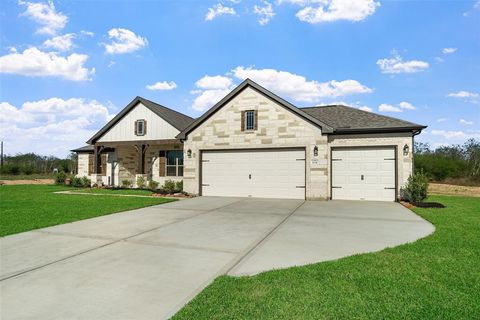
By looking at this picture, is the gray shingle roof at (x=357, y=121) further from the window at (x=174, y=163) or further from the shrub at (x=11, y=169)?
the shrub at (x=11, y=169)

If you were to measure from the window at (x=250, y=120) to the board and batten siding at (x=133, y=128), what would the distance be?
6.23 m

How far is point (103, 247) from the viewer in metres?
5.50

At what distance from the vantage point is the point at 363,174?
13.5 m

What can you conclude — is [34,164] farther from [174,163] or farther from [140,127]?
[174,163]

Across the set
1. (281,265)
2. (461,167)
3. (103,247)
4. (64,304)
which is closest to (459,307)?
(281,265)

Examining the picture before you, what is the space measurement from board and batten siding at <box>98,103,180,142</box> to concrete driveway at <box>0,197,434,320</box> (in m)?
11.0

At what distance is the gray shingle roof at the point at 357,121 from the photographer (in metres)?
12.9

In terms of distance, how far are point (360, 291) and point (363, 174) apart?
1089 centimetres

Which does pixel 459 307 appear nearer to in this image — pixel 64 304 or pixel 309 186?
pixel 64 304

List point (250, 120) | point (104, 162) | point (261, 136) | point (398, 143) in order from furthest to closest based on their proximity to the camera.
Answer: point (104, 162)
point (250, 120)
point (261, 136)
point (398, 143)

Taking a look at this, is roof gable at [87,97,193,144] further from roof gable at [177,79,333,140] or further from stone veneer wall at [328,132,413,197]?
stone veneer wall at [328,132,413,197]

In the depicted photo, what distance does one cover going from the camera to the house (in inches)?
519

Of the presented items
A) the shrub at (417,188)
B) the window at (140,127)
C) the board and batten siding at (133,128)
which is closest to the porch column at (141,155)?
the board and batten siding at (133,128)

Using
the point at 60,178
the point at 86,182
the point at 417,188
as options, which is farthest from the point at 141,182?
the point at 417,188
